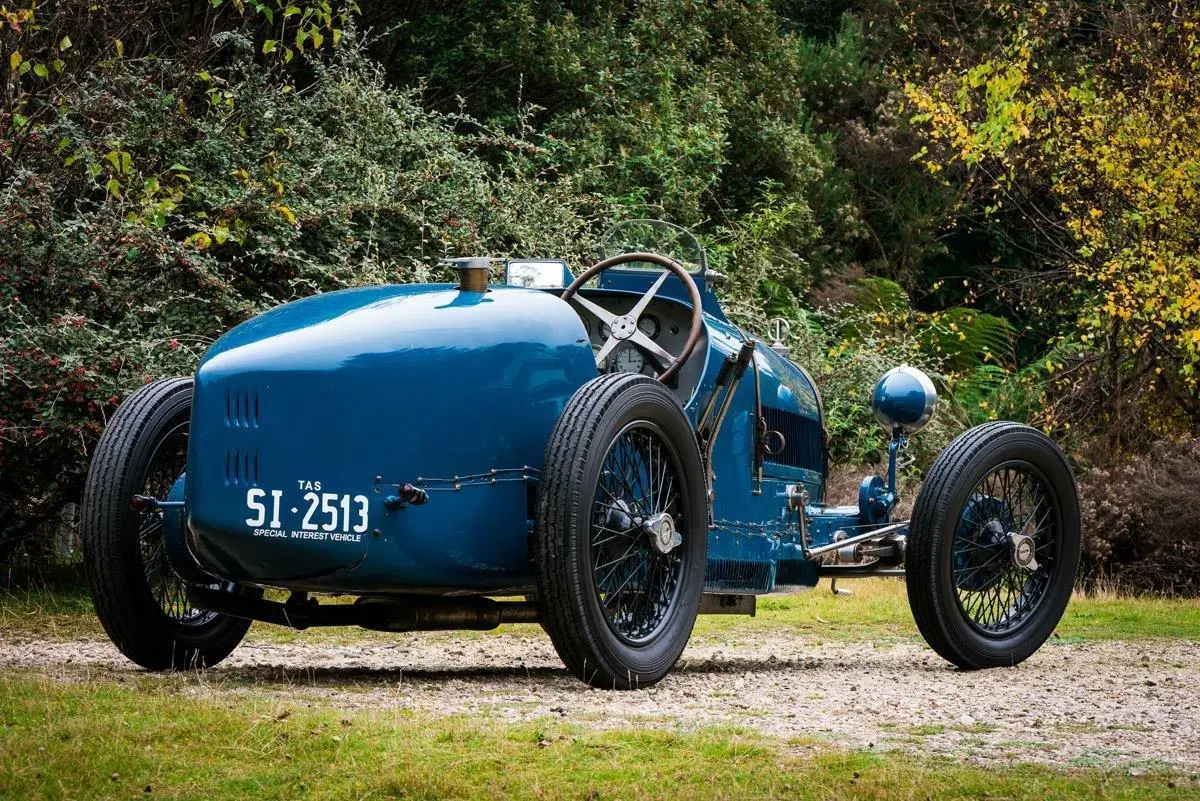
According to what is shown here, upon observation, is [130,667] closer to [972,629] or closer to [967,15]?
[972,629]

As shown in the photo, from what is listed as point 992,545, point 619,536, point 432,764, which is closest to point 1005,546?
point 992,545

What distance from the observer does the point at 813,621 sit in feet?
38.7

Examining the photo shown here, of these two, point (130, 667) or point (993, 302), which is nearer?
point (130, 667)

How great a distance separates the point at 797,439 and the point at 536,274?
1896 mm

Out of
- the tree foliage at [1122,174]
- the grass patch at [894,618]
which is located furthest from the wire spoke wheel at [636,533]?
the tree foliage at [1122,174]

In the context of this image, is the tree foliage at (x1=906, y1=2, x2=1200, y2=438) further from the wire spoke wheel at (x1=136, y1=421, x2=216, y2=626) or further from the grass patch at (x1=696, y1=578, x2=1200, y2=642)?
the wire spoke wheel at (x1=136, y1=421, x2=216, y2=626)

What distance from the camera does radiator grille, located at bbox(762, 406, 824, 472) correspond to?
28.6 ft

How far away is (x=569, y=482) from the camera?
255 inches

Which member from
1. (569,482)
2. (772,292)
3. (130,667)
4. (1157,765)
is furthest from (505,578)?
(772,292)

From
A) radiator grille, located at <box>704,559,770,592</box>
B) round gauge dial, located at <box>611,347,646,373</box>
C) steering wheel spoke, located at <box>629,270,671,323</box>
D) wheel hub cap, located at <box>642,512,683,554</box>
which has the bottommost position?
radiator grille, located at <box>704,559,770,592</box>

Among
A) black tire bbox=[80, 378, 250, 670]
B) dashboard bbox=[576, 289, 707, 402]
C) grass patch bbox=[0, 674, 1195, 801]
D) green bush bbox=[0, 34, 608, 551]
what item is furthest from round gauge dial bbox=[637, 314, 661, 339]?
green bush bbox=[0, 34, 608, 551]

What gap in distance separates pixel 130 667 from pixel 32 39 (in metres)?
7.80

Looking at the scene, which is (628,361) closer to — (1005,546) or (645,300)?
(645,300)

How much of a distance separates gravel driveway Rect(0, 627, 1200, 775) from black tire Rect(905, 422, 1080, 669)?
0.66 ft
